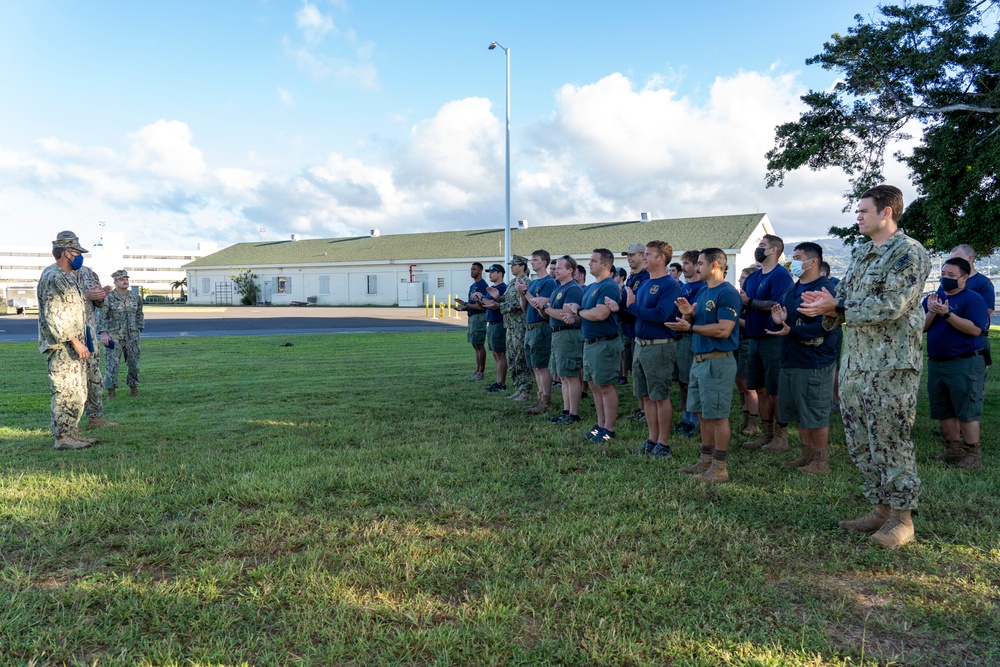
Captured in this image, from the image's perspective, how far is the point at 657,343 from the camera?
609 centimetres

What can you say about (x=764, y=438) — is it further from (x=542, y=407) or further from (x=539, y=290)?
(x=539, y=290)

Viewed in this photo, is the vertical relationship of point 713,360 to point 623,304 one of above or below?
below

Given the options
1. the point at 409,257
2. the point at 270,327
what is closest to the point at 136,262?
the point at 409,257

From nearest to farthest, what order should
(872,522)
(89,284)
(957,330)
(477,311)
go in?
(872,522), (957,330), (89,284), (477,311)

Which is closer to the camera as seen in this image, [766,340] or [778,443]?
[778,443]

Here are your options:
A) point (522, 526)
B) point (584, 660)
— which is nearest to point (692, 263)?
point (522, 526)

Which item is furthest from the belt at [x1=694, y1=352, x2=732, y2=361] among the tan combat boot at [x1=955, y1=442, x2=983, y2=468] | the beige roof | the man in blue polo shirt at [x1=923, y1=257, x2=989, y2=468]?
the beige roof

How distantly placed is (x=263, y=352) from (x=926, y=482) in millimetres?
14571

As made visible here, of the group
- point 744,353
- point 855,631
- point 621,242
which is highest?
point 621,242

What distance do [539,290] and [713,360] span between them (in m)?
3.44

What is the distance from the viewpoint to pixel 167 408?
862 cm

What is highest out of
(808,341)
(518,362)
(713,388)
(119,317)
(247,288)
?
(247,288)

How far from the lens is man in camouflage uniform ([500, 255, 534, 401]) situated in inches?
366

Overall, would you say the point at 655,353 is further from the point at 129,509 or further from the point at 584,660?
the point at 129,509
